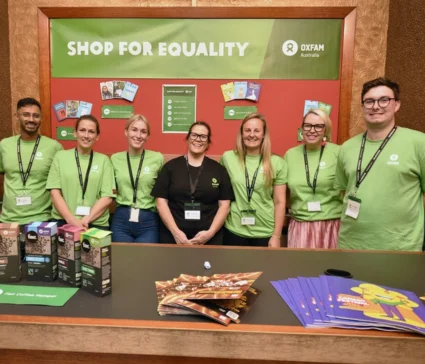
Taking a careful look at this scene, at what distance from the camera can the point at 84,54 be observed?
3316 millimetres

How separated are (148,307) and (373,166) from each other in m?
1.50

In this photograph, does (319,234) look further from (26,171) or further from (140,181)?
(26,171)

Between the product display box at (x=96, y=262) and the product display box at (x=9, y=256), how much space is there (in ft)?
0.86

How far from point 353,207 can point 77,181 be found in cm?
184

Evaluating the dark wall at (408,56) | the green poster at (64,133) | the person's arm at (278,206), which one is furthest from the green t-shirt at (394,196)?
the green poster at (64,133)

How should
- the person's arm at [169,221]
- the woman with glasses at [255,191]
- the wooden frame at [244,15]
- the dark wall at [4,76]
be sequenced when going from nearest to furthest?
1. the person's arm at [169,221]
2. the woman with glasses at [255,191]
3. the wooden frame at [244,15]
4. the dark wall at [4,76]

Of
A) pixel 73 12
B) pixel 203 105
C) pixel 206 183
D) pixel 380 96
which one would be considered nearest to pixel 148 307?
pixel 206 183

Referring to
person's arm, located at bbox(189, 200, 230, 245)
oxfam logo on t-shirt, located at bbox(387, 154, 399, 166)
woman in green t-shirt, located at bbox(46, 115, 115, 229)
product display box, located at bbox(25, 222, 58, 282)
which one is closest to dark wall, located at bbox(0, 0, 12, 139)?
woman in green t-shirt, located at bbox(46, 115, 115, 229)

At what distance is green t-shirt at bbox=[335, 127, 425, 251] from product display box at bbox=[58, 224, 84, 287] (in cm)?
152

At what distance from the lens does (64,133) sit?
3424 mm

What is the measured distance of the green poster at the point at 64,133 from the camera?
3.42 meters

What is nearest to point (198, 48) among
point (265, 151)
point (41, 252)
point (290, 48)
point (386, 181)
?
point (290, 48)

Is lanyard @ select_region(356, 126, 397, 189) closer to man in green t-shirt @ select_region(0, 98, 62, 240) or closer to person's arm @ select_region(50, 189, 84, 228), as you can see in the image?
person's arm @ select_region(50, 189, 84, 228)

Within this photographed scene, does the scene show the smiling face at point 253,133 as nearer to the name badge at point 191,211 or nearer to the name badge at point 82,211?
the name badge at point 191,211
